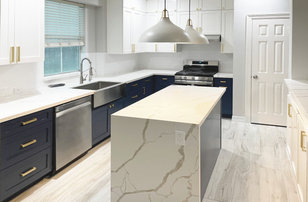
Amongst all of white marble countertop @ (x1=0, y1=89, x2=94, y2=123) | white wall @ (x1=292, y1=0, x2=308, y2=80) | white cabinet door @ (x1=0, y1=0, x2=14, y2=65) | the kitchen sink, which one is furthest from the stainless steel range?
white cabinet door @ (x1=0, y1=0, x2=14, y2=65)

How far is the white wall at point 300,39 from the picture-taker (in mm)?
3928

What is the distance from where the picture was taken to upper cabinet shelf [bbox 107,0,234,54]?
530cm

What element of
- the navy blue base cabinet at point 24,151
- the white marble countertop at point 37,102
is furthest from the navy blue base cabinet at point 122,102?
the navy blue base cabinet at point 24,151

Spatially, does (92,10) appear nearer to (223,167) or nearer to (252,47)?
(252,47)

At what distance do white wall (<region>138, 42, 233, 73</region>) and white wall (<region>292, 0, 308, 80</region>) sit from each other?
7.36ft

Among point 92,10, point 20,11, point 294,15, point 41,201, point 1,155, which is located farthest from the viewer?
point 92,10

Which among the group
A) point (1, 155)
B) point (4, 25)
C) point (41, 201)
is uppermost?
point (4, 25)

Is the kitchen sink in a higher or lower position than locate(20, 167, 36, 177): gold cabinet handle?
higher

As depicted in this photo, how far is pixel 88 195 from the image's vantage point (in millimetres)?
2859

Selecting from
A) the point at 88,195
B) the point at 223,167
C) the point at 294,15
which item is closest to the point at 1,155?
the point at 88,195

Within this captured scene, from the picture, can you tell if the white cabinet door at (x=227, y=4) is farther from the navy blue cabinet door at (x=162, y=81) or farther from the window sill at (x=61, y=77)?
the window sill at (x=61, y=77)

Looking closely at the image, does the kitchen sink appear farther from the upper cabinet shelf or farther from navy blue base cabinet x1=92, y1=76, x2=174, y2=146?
the upper cabinet shelf

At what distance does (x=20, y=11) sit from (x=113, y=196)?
2.09 meters

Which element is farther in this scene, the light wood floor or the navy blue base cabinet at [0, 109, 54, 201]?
the light wood floor
